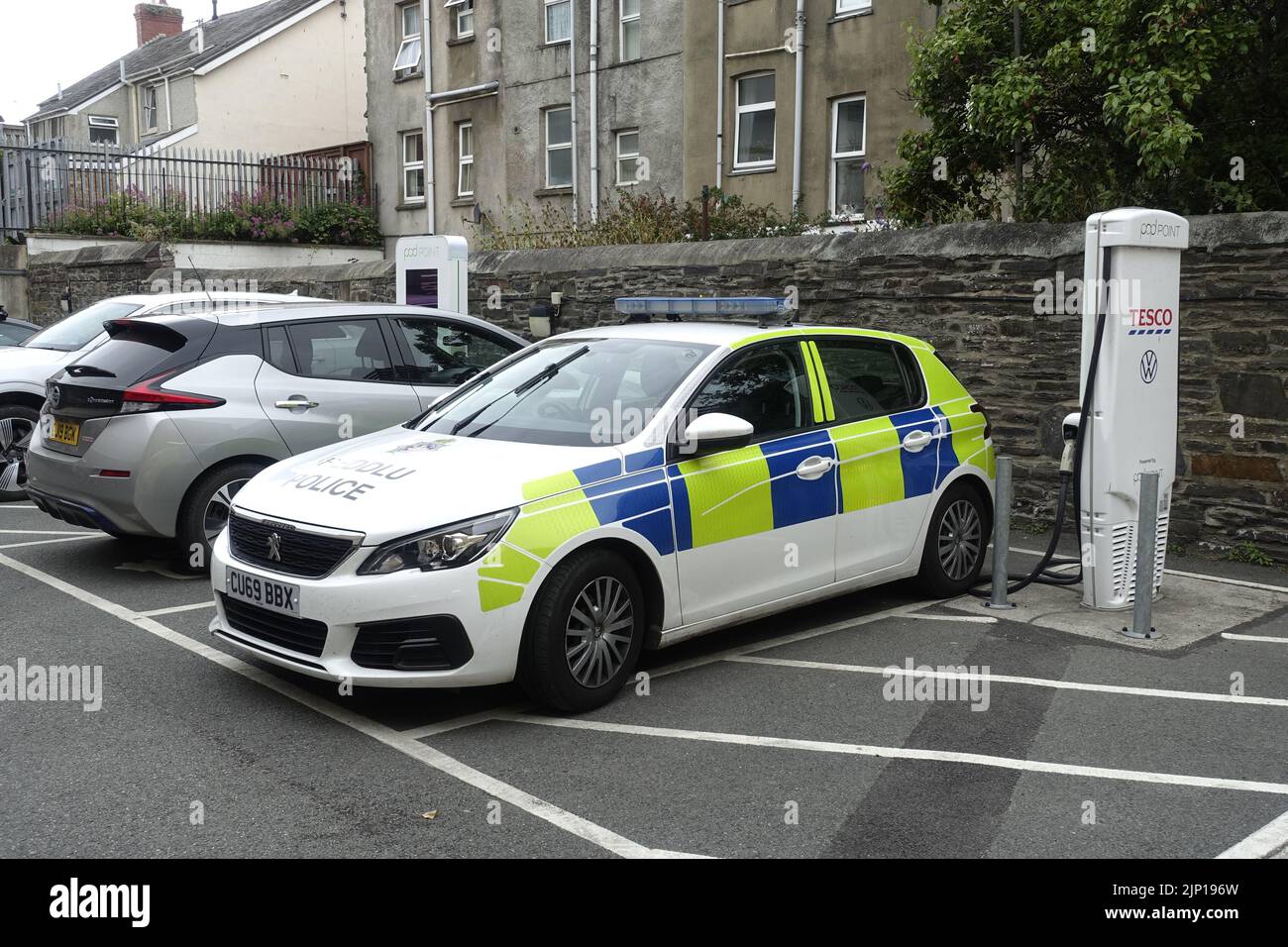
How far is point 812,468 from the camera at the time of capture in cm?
662

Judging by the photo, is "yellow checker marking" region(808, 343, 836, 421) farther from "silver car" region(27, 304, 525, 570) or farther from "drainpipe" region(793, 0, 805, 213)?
"drainpipe" region(793, 0, 805, 213)

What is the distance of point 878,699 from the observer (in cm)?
590

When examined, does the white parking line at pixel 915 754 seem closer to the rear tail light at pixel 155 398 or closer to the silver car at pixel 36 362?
the rear tail light at pixel 155 398

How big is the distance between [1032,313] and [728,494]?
4.83 m

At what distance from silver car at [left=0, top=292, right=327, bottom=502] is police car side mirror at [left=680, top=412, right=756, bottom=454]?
5409 millimetres

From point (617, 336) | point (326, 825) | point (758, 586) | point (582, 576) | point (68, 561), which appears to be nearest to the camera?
point (326, 825)

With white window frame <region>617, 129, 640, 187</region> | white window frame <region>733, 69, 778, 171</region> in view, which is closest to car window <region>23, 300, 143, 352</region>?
white window frame <region>733, 69, 778, 171</region>

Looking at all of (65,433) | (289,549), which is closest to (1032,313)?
(289,549)

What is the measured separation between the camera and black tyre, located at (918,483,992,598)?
7613 millimetres

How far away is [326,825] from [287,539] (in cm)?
150

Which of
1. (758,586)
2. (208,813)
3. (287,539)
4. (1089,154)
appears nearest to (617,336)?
(758,586)

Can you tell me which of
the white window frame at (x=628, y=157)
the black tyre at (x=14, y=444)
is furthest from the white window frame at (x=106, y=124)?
the black tyre at (x=14, y=444)
